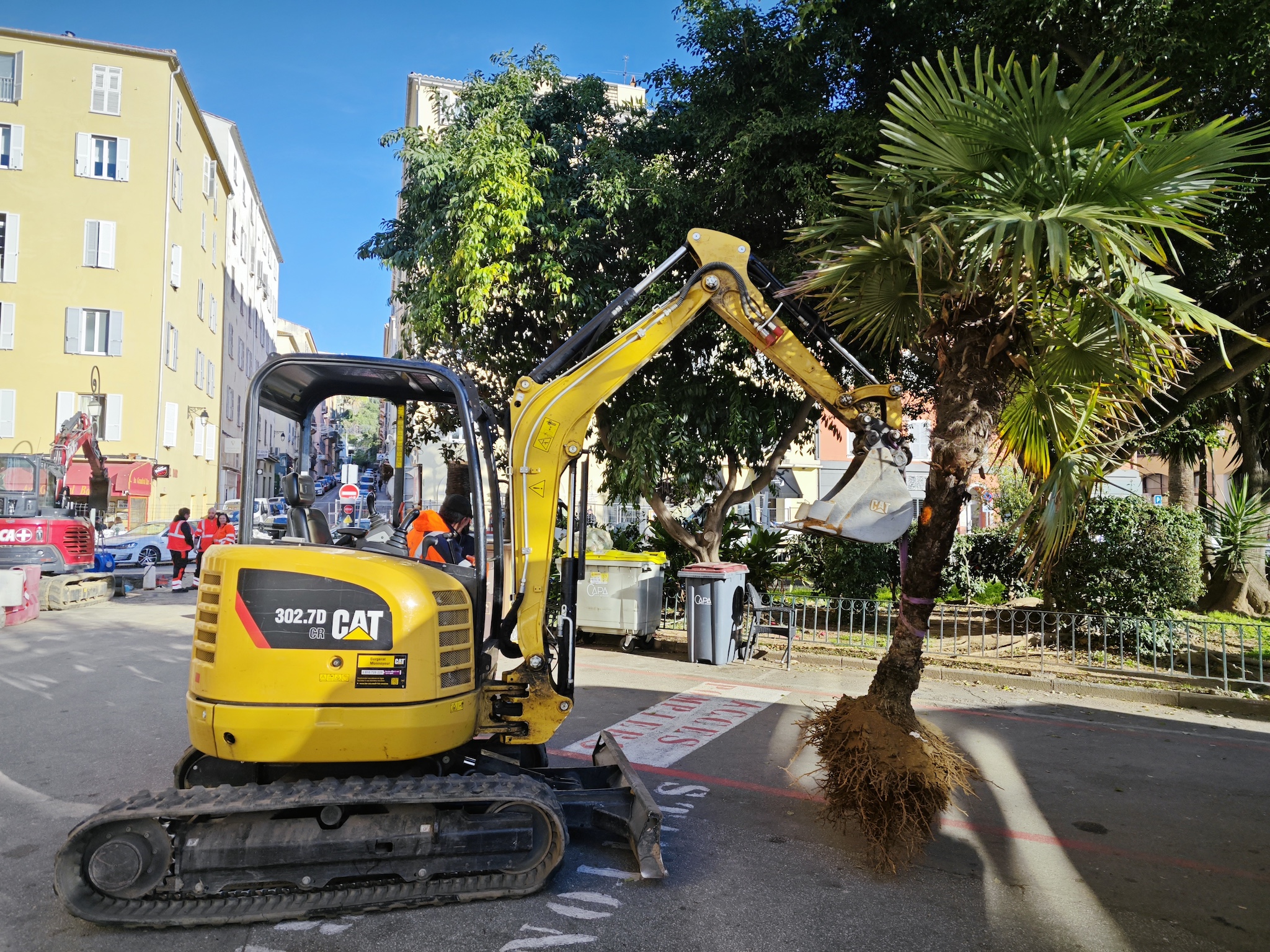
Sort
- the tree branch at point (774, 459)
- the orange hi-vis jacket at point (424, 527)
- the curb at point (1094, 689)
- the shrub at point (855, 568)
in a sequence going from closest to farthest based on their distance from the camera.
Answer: the orange hi-vis jacket at point (424, 527) → the curb at point (1094, 689) → the tree branch at point (774, 459) → the shrub at point (855, 568)

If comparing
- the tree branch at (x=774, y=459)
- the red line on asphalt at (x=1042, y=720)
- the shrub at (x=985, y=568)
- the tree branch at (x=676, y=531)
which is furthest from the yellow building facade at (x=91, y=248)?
the shrub at (x=985, y=568)

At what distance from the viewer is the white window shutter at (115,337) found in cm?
2922

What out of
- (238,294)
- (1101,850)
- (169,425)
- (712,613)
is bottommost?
(1101,850)

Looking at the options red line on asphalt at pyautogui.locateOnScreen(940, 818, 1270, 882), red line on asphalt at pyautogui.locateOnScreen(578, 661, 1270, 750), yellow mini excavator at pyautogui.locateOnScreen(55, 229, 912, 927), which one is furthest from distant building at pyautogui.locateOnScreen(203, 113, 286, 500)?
red line on asphalt at pyautogui.locateOnScreen(940, 818, 1270, 882)

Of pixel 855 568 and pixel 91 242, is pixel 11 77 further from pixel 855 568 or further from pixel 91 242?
pixel 855 568

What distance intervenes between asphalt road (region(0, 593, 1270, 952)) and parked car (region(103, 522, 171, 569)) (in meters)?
15.5

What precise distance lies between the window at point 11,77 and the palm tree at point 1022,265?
34.2 metres

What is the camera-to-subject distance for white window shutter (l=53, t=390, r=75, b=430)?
28.5 meters

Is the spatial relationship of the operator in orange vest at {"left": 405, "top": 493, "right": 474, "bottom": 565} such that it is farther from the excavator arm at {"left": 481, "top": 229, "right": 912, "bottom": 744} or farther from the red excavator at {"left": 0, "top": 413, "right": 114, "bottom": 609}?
the red excavator at {"left": 0, "top": 413, "right": 114, "bottom": 609}

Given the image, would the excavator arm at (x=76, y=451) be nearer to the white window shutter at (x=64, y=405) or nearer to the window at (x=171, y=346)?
the white window shutter at (x=64, y=405)

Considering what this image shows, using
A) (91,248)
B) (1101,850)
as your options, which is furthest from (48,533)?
(91,248)

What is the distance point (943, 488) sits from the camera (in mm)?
4984

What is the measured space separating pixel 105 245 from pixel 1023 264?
107ft

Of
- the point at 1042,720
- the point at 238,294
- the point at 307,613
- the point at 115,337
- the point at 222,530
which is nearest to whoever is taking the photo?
the point at 307,613
